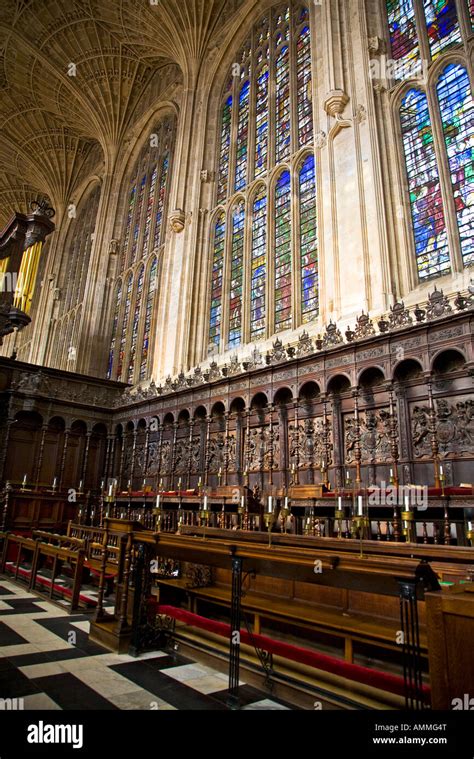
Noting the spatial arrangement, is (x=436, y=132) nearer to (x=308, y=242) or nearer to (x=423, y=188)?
(x=423, y=188)

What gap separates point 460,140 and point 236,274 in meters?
6.98

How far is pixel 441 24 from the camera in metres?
10.1

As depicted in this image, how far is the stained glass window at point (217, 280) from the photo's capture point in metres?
14.3

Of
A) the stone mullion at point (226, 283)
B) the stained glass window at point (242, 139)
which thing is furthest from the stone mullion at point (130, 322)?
the stained glass window at point (242, 139)

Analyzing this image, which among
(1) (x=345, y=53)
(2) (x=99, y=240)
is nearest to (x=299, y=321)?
(1) (x=345, y=53)

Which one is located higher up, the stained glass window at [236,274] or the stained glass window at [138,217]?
Result: the stained glass window at [138,217]

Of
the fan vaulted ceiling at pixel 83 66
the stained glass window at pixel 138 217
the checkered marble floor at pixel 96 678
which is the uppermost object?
the fan vaulted ceiling at pixel 83 66

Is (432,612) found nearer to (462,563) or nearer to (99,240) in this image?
(462,563)

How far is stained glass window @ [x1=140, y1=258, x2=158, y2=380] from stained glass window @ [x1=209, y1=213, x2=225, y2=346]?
3759 millimetres

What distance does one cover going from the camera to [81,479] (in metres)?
14.6

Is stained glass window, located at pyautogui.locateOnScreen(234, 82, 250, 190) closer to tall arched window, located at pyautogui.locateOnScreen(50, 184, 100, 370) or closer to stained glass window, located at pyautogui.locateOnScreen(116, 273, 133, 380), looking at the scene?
stained glass window, located at pyautogui.locateOnScreen(116, 273, 133, 380)

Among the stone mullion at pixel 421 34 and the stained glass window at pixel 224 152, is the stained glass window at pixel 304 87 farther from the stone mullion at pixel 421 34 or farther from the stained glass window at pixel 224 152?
the stained glass window at pixel 224 152

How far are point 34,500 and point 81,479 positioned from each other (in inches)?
142

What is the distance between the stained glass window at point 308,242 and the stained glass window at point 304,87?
3.02 feet
